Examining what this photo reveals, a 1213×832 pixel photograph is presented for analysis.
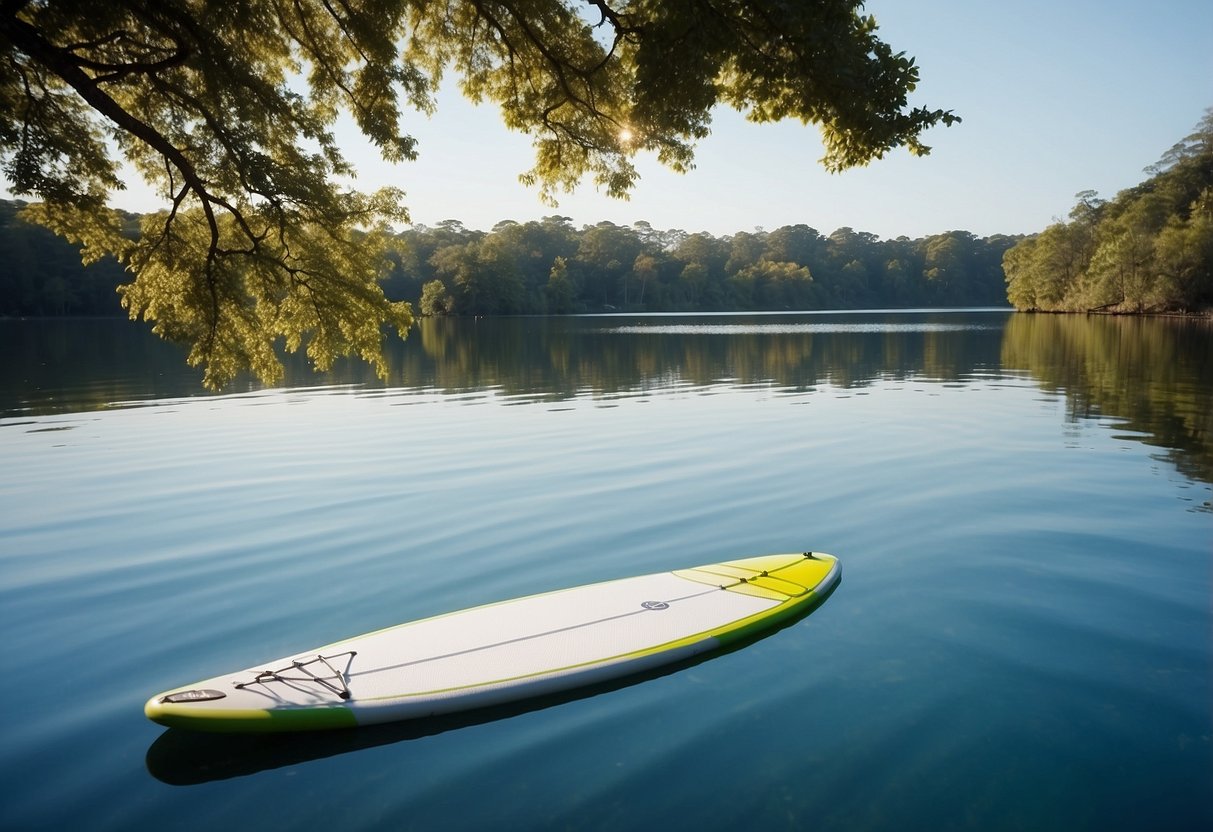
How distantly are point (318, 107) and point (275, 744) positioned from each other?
9.86 m

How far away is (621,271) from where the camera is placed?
11681cm

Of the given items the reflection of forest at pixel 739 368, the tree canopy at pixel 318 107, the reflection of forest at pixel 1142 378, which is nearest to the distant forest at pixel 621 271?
the reflection of forest at pixel 739 368

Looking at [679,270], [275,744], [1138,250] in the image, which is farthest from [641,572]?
[679,270]

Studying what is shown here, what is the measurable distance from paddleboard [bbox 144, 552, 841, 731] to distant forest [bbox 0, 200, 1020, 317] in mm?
85884

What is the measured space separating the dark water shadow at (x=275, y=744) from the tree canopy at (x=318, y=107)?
19.6 ft

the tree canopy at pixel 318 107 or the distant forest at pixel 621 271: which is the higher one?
the distant forest at pixel 621 271

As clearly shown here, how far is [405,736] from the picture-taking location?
435 cm

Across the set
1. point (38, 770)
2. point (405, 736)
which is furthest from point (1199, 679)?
point (38, 770)

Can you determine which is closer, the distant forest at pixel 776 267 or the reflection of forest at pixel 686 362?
the reflection of forest at pixel 686 362

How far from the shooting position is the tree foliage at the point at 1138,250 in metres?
49.5

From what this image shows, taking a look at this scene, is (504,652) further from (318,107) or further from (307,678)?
(318,107)

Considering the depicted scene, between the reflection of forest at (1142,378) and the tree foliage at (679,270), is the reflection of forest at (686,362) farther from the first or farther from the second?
the tree foliage at (679,270)

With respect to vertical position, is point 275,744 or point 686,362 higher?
point 686,362

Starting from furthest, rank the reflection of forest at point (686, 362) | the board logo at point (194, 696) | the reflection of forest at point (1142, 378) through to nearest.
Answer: the reflection of forest at point (686, 362), the reflection of forest at point (1142, 378), the board logo at point (194, 696)
